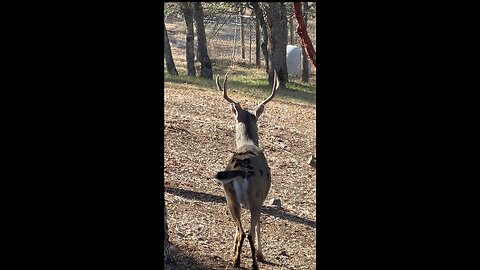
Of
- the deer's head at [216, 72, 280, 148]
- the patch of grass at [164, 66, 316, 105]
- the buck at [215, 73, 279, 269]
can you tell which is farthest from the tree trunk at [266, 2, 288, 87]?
the buck at [215, 73, 279, 269]

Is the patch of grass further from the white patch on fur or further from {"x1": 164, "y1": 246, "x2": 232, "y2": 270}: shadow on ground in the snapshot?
the white patch on fur

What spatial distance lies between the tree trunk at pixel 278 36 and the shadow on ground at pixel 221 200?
1088 centimetres

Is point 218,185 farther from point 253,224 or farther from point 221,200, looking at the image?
point 253,224

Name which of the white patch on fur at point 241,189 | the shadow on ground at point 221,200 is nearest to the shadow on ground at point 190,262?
the white patch on fur at point 241,189

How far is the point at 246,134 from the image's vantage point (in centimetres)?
746

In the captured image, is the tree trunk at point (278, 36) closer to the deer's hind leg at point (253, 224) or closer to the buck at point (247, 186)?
the buck at point (247, 186)

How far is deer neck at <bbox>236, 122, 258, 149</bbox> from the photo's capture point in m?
7.44

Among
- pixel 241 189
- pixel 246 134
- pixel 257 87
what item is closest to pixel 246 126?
pixel 246 134

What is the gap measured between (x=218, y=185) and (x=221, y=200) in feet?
2.67

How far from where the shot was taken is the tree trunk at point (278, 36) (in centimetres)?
2048
